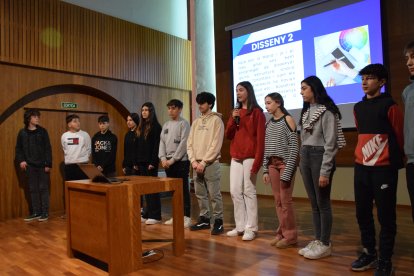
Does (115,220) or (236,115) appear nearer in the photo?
(115,220)

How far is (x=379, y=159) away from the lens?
199cm

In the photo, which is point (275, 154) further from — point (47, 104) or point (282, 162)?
point (47, 104)

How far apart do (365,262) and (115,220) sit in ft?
5.24

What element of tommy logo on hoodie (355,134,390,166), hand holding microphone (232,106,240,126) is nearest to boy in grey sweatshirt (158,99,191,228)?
hand holding microphone (232,106,240,126)

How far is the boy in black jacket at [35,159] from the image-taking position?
432 cm

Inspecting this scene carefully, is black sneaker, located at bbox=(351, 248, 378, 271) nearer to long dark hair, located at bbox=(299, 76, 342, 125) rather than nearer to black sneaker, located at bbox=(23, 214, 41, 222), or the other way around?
long dark hair, located at bbox=(299, 76, 342, 125)

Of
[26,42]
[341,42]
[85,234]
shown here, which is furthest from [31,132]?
[341,42]

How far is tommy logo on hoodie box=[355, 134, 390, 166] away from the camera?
1.98 meters

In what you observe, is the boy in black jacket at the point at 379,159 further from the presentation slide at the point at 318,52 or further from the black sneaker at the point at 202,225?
the presentation slide at the point at 318,52

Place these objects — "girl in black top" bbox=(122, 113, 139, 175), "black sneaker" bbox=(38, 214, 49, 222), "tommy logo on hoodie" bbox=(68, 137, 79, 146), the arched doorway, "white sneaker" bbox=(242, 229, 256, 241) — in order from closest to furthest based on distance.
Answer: "white sneaker" bbox=(242, 229, 256, 241) → "girl in black top" bbox=(122, 113, 139, 175) → "black sneaker" bbox=(38, 214, 49, 222) → "tommy logo on hoodie" bbox=(68, 137, 79, 146) → the arched doorway

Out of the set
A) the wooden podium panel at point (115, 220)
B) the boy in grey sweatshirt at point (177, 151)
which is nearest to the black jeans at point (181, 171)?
the boy in grey sweatshirt at point (177, 151)

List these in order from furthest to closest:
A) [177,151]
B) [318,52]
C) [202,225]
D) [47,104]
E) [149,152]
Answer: [47,104]
[318,52]
[149,152]
[177,151]
[202,225]

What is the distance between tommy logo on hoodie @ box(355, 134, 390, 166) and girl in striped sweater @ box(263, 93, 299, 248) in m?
0.63

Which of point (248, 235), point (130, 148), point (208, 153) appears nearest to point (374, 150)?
point (248, 235)
